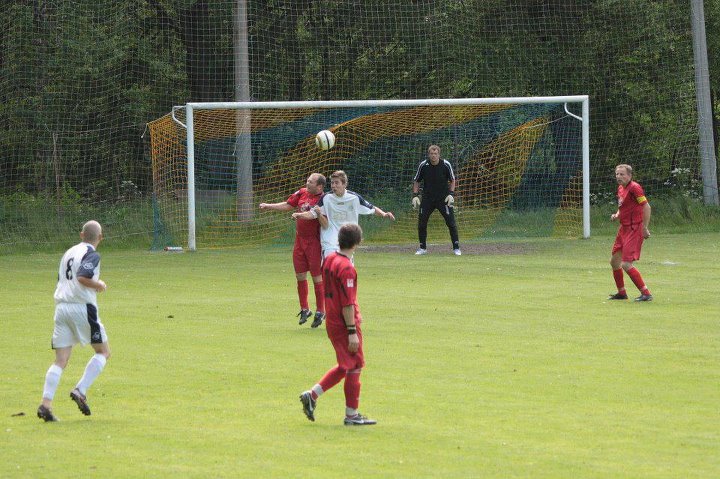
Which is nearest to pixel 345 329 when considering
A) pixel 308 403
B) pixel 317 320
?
pixel 308 403

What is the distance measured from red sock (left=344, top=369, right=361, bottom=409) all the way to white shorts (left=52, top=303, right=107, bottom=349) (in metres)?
1.80

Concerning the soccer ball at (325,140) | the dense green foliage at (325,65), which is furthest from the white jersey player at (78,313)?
the dense green foliage at (325,65)

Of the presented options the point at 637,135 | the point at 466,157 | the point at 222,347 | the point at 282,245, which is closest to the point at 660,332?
the point at 222,347

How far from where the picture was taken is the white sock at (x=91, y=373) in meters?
8.36

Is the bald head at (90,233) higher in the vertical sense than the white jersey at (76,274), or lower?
higher

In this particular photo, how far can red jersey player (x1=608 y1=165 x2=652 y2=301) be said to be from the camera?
15.0m

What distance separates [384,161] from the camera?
2727 cm

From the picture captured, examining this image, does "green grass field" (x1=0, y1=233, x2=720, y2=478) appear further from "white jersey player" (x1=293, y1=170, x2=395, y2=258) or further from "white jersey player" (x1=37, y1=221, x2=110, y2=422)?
"white jersey player" (x1=293, y1=170, x2=395, y2=258)

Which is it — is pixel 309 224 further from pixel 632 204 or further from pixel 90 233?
pixel 90 233

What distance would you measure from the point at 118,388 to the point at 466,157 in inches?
724

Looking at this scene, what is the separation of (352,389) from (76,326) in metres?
2.02

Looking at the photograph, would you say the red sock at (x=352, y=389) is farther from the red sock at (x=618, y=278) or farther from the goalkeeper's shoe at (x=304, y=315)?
the red sock at (x=618, y=278)

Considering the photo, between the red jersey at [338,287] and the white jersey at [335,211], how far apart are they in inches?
190

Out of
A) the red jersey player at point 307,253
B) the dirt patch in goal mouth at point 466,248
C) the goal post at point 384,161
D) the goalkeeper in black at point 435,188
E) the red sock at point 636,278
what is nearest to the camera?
the red jersey player at point 307,253
